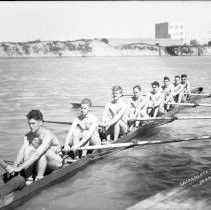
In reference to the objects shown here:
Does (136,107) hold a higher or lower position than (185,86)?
lower

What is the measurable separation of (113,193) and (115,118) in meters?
2.95

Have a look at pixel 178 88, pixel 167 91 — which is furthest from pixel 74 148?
pixel 178 88

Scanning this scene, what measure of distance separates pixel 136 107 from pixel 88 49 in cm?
12339

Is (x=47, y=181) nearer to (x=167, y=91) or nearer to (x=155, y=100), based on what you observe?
(x=155, y=100)

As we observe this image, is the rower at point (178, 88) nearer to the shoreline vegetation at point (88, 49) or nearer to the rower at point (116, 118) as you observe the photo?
the rower at point (116, 118)

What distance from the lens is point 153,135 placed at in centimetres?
1452

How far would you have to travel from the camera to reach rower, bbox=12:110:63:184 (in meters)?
6.93

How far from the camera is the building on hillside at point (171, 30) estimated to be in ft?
516

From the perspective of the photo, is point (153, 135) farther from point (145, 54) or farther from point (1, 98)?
point (145, 54)

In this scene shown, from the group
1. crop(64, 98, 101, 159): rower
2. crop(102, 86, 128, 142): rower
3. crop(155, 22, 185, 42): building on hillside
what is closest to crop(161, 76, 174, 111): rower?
crop(102, 86, 128, 142): rower

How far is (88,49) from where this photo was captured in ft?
441

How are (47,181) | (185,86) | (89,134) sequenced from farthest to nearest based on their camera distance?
(185,86) < (89,134) < (47,181)

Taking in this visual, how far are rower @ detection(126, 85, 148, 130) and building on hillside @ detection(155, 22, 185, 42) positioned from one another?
149 m

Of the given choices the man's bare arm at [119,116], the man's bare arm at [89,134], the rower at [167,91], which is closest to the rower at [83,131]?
the man's bare arm at [89,134]
